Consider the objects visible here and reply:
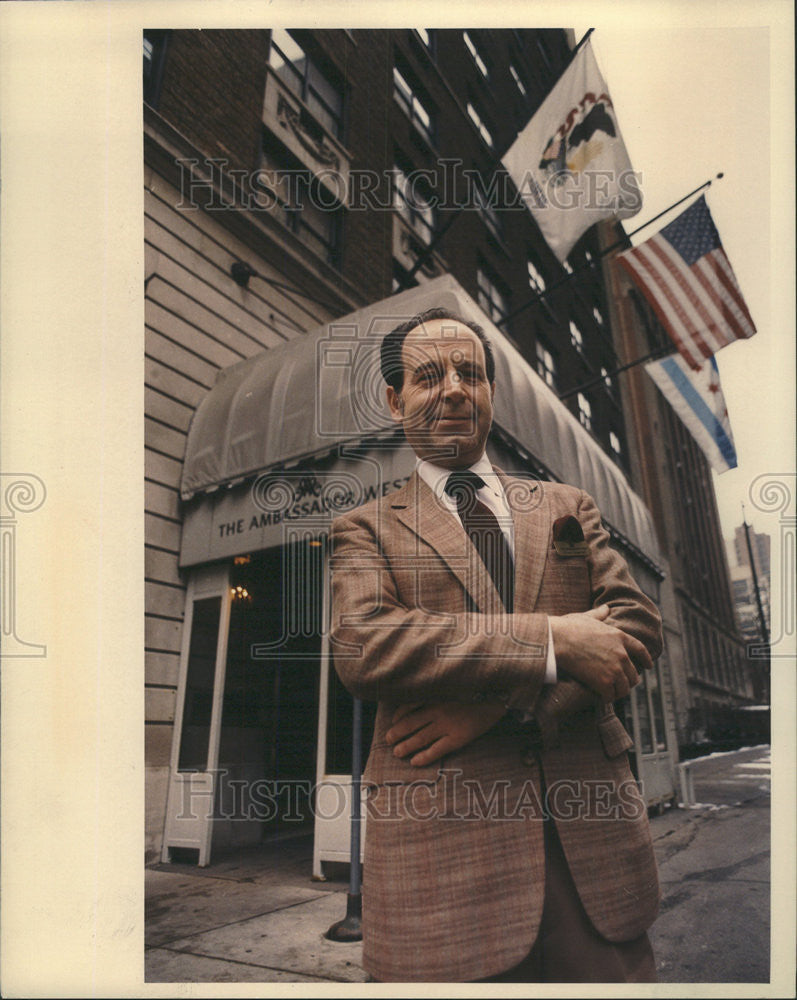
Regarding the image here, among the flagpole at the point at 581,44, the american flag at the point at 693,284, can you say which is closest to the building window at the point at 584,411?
the american flag at the point at 693,284

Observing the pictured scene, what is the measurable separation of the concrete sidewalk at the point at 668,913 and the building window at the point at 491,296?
456cm

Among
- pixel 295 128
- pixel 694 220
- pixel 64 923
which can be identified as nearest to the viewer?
pixel 64 923

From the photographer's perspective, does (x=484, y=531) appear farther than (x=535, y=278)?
No

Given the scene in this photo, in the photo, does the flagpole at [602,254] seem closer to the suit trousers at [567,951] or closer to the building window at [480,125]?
the building window at [480,125]

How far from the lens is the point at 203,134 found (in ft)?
18.0

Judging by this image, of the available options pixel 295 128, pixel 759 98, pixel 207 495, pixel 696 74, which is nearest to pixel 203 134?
pixel 295 128

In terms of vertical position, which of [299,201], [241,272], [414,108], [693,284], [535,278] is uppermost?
[414,108]

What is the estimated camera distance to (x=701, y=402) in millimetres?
4367

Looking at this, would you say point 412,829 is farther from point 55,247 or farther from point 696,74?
point 696,74

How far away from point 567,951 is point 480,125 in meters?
5.88

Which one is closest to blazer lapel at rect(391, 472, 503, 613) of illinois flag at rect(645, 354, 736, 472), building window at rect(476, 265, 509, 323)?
illinois flag at rect(645, 354, 736, 472)

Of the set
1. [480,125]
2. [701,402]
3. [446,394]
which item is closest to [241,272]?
[480,125]

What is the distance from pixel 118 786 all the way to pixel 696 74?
15.9 feet

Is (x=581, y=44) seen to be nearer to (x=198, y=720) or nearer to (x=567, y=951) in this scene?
(x=567, y=951)
